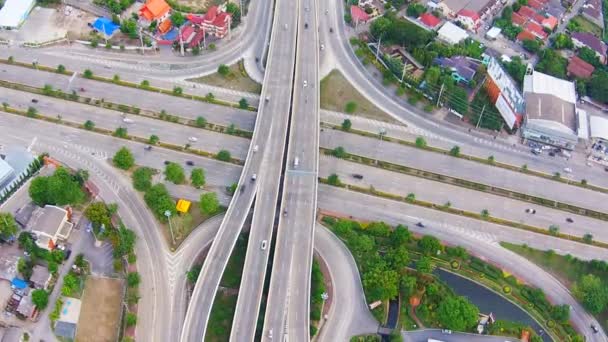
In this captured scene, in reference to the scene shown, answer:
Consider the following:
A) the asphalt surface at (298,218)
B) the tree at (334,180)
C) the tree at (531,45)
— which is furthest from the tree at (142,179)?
the tree at (531,45)

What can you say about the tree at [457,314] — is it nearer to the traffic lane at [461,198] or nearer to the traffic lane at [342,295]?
the traffic lane at [342,295]

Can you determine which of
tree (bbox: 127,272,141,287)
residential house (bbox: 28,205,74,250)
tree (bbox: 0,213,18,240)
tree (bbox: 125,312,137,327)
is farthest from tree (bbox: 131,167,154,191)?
tree (bbox: 125,312,137,327)

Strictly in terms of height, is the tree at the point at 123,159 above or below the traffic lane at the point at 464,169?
below

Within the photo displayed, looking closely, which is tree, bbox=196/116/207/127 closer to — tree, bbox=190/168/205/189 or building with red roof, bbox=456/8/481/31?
tree, bbox=190/168/205/189

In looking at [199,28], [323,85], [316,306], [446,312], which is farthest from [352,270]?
[199,28]

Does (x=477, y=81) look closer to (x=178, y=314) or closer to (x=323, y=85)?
(x=323, y=85)

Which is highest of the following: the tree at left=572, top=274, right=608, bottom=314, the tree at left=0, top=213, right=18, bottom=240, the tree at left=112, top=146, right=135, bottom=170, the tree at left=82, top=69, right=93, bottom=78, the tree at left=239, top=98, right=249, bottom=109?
the tree at left=82, top=69, right=93, bottom=78
